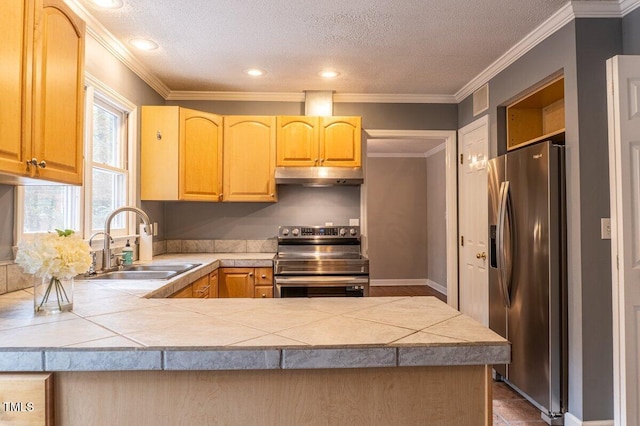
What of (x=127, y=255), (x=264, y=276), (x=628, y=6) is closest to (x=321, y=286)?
(x=264, y=276)

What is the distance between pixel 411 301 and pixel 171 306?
90 cm

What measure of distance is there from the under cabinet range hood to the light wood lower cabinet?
83cm

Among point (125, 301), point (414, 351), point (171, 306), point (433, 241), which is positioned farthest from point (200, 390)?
point (433, 241)

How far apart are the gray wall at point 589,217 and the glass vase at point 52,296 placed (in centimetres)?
250

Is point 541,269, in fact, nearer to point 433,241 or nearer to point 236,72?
point 236,72

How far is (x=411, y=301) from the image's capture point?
1.53m

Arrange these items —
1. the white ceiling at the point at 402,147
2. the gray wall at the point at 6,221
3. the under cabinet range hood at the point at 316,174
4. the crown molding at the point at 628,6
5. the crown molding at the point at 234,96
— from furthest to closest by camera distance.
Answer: the white ceiling at the point at 402,147 < the crown molding at the point at 234,96 < the under cabinet range hood at the point at 316,174 < the crown molding at the point at 628,6 < the gray wall at the point at 6,221

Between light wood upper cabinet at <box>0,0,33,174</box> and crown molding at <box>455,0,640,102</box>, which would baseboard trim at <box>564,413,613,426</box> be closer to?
crown molding at <box>455,0,640,102</box>

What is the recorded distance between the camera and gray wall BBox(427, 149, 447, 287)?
625 cm

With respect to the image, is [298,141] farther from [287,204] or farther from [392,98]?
[392,98]

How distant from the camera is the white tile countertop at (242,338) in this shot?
98 cm

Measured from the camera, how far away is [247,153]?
3619 mm

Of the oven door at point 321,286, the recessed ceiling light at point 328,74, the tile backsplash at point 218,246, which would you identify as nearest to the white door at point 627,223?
the oven door at point 321,286

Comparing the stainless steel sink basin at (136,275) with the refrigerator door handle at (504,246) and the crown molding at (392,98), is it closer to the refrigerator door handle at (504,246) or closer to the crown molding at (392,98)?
the refrigerator door handle at (504,246)
